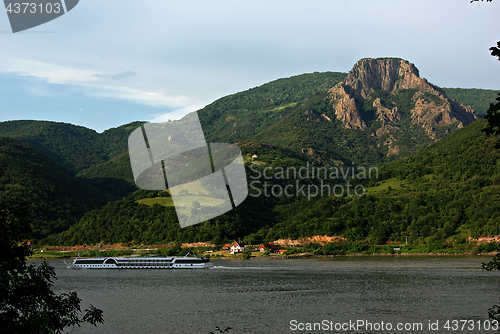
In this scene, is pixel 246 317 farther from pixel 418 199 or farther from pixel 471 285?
pixel 418 199

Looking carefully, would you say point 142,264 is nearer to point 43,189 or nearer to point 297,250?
point 297,250

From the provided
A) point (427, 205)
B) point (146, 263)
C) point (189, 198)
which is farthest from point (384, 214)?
point (146, 263)

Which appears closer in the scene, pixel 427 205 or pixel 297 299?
pixel 297 299

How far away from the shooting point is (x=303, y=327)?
107 feet

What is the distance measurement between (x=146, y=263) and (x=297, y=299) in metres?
48.8

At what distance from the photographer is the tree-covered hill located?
438ft

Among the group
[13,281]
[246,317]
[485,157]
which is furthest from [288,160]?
[13,281]

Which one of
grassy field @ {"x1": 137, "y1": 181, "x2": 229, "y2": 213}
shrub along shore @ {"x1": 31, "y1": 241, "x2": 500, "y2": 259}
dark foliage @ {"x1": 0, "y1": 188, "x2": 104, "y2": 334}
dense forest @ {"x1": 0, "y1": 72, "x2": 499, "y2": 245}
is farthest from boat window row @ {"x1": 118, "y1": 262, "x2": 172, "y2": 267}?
dark foliage @ {"x1": 0, "y1": 188, "x2": 104, "y2": 334}

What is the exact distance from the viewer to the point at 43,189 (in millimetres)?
142375

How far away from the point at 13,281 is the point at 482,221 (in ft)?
335

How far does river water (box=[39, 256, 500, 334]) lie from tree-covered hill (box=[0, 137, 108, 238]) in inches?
2857

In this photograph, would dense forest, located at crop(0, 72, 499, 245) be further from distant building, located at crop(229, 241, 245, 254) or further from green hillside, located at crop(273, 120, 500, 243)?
distant building, located at crop(229, 241, 245, 254)

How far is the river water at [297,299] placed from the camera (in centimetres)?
3372

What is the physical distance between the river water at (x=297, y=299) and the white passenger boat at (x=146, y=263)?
12820mm
